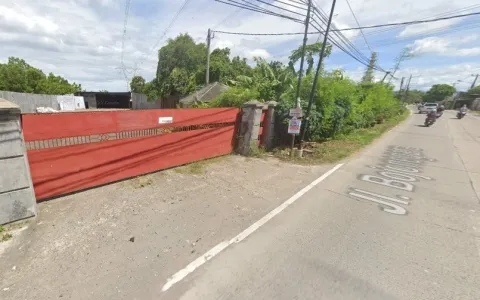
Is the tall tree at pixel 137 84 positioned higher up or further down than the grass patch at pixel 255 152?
higher up

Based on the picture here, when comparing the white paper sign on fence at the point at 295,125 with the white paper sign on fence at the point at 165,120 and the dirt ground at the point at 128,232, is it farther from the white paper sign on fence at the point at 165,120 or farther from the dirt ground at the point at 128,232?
the white paper sign on fence at the point at 165,120

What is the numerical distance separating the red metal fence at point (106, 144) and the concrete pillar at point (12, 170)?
499 millimetres

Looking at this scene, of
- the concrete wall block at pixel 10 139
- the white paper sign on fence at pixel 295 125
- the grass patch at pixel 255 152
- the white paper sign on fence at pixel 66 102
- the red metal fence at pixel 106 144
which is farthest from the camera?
the white paper sign on fence at pixel 66 102

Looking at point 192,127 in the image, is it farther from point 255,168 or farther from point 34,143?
point 34,143

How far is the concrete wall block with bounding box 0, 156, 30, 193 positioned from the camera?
3.34m

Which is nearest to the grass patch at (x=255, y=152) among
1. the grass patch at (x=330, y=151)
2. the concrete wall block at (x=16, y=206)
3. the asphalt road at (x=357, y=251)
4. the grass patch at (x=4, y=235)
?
the grass patch at (x=330, y=151)

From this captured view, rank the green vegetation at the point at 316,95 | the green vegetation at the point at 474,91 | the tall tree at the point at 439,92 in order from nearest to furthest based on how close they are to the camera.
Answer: the green vegetation at the point at 316,95
the green vegetation at the point at 474,91
the tall tree at the point at 439,92

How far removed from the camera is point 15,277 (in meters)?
2.56

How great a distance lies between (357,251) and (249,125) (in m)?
5.29

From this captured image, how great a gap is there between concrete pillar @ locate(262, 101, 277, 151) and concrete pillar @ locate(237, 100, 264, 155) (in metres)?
0.59

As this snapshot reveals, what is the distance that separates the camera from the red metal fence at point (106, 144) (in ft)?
13.4

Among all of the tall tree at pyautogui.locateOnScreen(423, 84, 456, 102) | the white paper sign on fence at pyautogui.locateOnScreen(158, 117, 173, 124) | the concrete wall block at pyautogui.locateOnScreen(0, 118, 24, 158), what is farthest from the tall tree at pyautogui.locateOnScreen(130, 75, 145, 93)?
the tall tree at pyautogui.locateOnScreen(423, 84, 456, 102)

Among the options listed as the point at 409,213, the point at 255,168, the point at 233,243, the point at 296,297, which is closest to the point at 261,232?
the point at 233,243

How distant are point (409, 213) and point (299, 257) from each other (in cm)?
260
